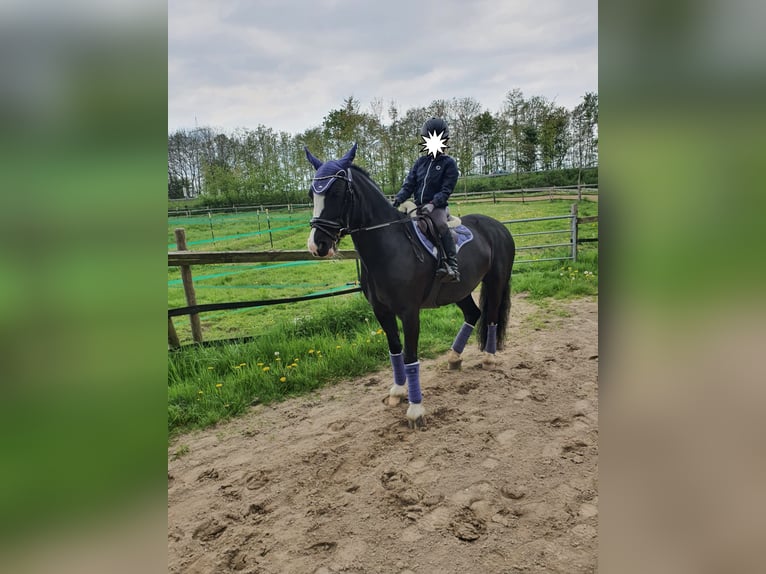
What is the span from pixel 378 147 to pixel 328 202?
4.24m

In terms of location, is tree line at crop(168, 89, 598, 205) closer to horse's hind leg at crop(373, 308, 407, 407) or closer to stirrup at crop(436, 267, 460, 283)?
stirrup at crop(436, 267, 460, 283)

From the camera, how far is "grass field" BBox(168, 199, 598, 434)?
3.62 m

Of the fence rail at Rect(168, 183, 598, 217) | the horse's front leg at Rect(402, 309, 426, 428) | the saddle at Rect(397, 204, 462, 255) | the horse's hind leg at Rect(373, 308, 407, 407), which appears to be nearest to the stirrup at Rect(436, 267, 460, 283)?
the saddle at Rect(397, 204, 462, 255)

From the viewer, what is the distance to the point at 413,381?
9.76 feet

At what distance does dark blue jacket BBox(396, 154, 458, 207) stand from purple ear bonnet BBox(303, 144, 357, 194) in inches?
28.8

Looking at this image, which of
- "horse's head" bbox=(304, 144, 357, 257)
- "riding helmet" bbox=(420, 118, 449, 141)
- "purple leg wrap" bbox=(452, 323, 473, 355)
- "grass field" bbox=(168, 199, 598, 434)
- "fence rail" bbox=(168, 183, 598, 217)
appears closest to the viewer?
"horse's head" bbox=(304, 144, 357, 257)

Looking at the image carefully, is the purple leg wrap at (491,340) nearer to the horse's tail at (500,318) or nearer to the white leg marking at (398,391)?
the horse's tail at (500,318)

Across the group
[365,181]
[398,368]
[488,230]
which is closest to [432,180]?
[365,181]

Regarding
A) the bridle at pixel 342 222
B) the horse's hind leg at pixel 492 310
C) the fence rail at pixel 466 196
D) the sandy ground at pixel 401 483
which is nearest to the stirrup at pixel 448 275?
the bridle at pixel 342 222

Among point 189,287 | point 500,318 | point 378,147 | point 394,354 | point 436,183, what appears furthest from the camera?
point 378,147

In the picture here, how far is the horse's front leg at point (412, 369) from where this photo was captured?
2951mm

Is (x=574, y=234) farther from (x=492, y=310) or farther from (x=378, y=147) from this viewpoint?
(x=492, y=310)
